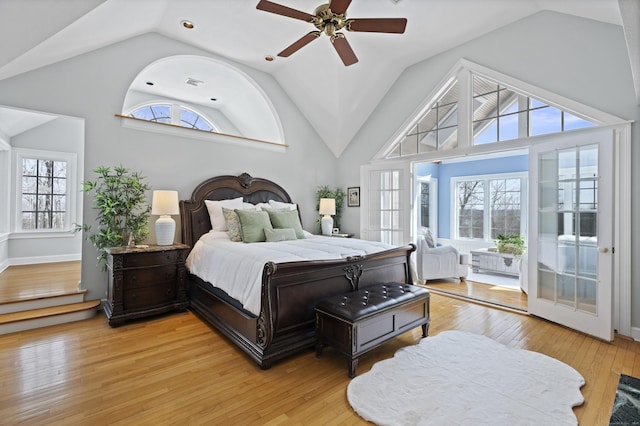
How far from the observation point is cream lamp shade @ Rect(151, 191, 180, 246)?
363cm

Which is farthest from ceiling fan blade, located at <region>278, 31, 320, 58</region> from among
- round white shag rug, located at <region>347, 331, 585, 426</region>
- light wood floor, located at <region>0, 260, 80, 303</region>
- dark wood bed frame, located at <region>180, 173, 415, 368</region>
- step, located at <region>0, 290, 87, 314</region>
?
light wood floor, located at <region>0, 260, 80, 303</region>

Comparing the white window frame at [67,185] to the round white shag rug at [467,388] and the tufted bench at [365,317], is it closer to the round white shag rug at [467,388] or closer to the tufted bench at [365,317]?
the tufted bench at [365,317]

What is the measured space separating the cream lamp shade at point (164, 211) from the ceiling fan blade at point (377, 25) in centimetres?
278

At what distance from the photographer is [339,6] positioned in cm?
240

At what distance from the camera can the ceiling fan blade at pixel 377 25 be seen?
2.57m

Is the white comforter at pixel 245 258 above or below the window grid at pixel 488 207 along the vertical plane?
below

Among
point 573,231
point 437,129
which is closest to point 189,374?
point 573,231

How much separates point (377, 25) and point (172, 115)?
4.97 meters

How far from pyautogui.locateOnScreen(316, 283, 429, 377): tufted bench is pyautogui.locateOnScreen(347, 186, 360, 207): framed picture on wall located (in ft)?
9.94

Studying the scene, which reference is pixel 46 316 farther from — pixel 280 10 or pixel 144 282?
pixel 280 10

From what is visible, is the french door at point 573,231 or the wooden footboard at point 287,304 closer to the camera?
the wooden footboard at point 287,304

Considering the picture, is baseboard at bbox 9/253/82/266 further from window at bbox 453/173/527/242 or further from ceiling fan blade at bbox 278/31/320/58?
window at bbox 453/173/527/242

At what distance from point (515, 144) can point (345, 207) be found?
3.11 m

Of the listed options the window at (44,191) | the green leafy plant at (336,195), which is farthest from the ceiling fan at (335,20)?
the window at (44,191)
